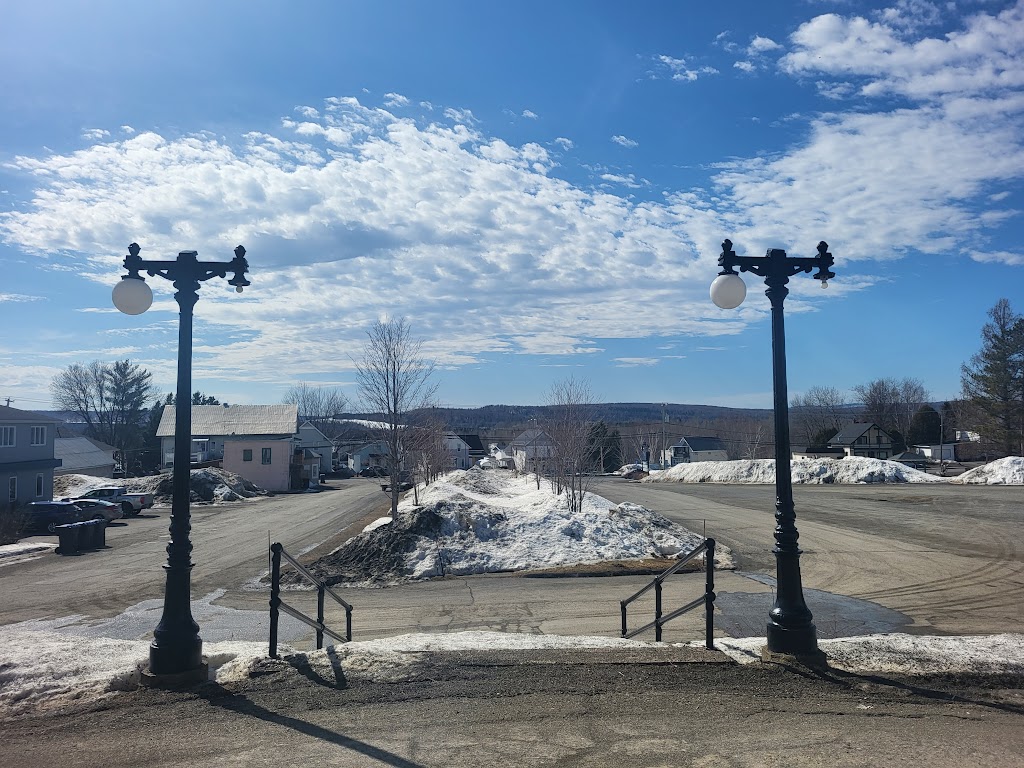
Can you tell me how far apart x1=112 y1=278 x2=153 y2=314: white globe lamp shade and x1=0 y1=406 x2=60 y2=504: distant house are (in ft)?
107

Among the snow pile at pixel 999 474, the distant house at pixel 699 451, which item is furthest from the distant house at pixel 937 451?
the snow pile at pixel 999 474

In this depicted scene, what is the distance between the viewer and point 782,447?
7.57 m

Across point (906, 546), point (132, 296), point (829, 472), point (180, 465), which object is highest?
point (132, 296)

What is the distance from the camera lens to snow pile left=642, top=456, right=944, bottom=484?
5100 centimetres

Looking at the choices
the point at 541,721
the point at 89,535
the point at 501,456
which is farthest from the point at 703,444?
the point at 541,721

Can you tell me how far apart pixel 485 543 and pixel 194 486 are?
35.9 m

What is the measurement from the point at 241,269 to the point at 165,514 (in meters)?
38.8

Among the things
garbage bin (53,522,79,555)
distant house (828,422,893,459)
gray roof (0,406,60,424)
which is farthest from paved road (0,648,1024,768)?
distant house (828,422,893,459)

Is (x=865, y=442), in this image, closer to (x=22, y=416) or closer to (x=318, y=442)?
(x=318, y=442)

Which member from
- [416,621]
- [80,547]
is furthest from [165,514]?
[416,621]

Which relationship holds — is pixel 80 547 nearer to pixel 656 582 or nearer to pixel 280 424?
pixel 656 582

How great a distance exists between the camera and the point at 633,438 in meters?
111

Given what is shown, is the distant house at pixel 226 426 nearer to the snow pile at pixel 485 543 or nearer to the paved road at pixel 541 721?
the snow pile at pixel 485 543

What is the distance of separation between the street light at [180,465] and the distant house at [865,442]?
79.2 meters
